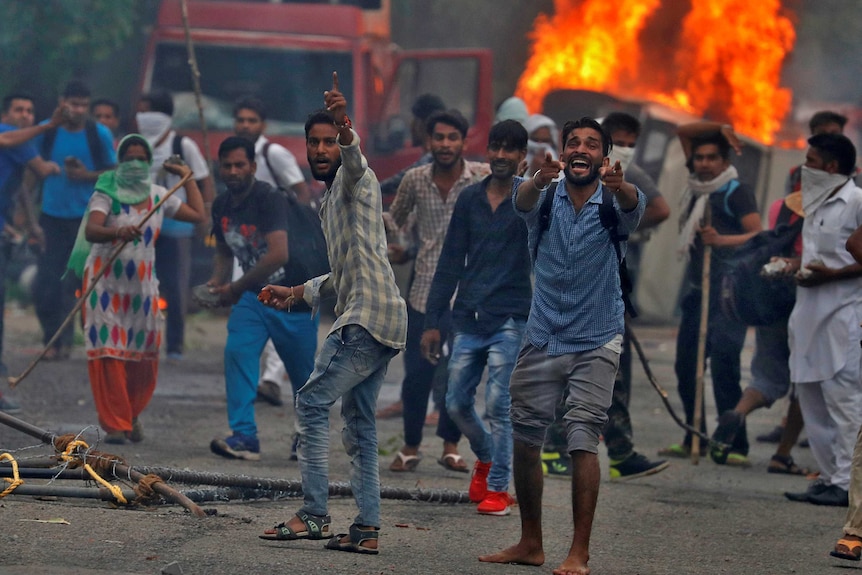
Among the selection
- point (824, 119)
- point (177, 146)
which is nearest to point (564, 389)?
point (824, 119)

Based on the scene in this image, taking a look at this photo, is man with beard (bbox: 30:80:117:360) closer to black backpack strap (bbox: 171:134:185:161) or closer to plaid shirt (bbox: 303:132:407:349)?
black backpack strap (bbox: 171:134:185:161)

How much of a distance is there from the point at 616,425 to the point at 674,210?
30.0ft

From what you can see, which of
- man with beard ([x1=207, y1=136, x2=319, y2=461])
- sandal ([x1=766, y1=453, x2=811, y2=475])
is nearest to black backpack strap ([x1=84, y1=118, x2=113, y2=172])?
man with beard ([x1=207, y1=136, x2=319, y2=461])

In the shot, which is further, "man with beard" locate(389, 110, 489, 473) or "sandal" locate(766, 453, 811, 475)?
"sandal" locate(766, 453, 811, 475)

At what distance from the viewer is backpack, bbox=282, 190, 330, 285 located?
315 inches

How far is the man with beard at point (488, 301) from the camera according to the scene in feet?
23.1

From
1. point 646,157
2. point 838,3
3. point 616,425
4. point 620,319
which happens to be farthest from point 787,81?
point 620,319

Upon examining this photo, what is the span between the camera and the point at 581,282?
5.78m

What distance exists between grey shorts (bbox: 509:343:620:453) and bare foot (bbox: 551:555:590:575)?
42cm

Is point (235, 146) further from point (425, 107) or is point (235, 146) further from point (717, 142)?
point (717, 142)

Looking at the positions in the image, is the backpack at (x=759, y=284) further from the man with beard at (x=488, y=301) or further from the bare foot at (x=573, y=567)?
the bare foot at (x=573, y=567)

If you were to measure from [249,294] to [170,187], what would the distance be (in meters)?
3.91

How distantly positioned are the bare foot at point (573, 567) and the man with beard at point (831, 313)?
2.59m

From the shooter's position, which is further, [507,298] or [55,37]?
[55,37]
